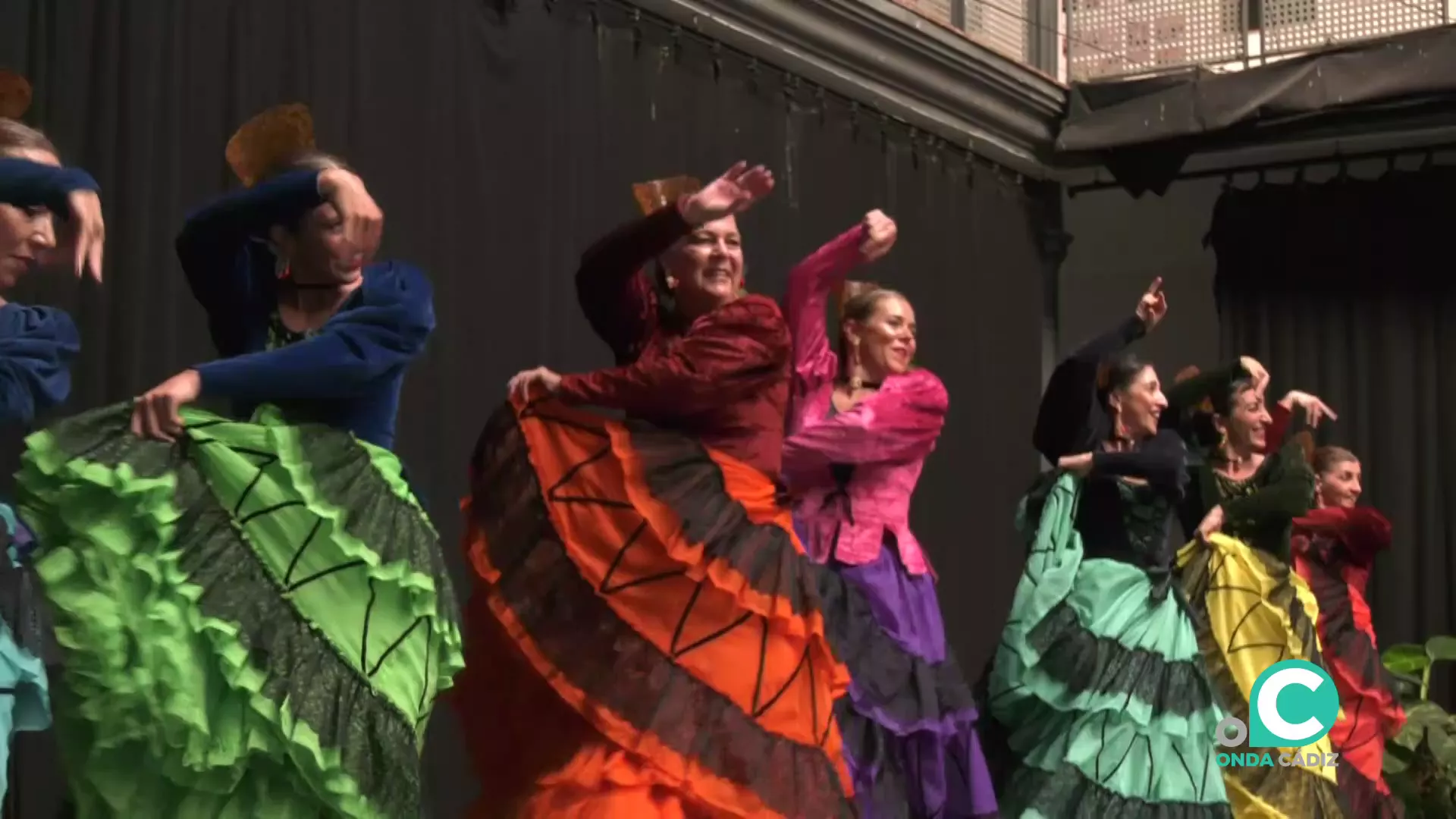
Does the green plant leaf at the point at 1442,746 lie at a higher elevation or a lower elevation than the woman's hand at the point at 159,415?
lower

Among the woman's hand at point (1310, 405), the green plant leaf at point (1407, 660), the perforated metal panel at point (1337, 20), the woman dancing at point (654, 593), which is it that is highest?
the perforated metal panel at point (1337, 20)

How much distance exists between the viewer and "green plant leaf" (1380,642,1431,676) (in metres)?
6.16

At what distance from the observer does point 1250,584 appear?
4.33m

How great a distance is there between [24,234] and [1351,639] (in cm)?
391

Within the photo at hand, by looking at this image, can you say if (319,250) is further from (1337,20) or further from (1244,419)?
(1337,20)

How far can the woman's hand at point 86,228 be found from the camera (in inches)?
88.3

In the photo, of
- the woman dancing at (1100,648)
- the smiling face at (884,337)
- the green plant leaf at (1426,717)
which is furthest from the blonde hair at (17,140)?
the green plant leaf at (1426,717)

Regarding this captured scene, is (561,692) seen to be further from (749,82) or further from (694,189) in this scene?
(749,82)

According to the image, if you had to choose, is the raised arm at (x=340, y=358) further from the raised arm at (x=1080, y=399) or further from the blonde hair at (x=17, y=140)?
the raised arm at (x=1080, y=399)

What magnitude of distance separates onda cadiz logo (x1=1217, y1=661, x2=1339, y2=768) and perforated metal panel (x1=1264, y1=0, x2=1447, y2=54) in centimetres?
280

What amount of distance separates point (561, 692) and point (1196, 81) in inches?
178

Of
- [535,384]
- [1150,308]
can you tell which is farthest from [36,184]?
[1150,308]

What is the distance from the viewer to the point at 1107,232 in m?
7.54

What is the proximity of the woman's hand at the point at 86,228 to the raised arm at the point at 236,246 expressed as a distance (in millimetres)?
184
